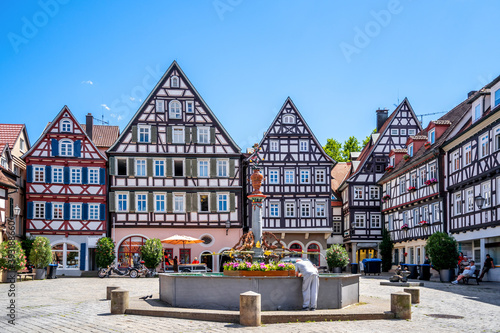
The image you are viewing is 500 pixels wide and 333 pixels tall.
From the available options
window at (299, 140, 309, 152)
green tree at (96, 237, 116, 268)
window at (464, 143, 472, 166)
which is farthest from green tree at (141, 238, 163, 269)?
window at (464, 143, 472, 166)

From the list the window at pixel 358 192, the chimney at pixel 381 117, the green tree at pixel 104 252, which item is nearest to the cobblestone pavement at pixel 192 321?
the green tree at pixel 104 252

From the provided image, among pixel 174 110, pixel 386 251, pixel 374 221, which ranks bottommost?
pixel 386 251

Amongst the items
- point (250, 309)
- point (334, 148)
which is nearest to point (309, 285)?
point (250, 309)

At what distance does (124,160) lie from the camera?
4319 cm

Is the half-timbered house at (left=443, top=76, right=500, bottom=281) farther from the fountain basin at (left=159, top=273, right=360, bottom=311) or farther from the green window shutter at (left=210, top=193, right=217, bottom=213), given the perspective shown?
the fountain basin at (left=159, top=273, right=360, bottom=311)

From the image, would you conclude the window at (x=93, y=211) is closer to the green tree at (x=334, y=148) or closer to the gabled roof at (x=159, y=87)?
the gabled roof at (x=159, y=87)

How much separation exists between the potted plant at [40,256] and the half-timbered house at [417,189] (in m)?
21.7

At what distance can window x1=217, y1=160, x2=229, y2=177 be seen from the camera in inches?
1734

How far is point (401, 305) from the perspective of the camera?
14734 millimetres

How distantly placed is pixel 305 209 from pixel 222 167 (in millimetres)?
6851

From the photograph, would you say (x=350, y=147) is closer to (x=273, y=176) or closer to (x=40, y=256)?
(x=273, y=176)

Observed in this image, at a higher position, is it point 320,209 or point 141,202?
point 141,202

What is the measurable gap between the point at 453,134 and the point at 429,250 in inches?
326

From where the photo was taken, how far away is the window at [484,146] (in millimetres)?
30562
